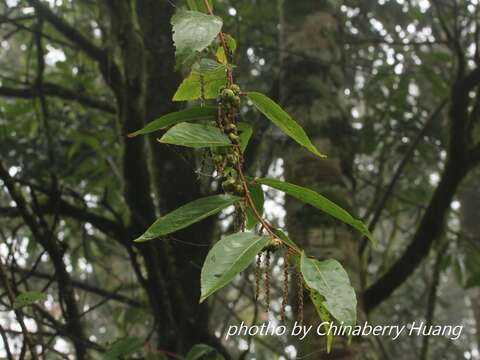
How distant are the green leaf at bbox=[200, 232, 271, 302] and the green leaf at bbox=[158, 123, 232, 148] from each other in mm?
106

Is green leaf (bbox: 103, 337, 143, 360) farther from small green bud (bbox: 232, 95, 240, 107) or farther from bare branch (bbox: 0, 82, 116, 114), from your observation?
bare branch (bbox: 0, 82, 116, 114)

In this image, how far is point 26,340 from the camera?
1050 mm

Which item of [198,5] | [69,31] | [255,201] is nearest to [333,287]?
[255,201]

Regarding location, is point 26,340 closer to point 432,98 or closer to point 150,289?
point 150,289

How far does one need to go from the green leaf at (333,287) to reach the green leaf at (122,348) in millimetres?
718

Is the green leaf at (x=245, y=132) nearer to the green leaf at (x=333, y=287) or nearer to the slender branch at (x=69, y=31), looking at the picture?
the green leaf at (x=333, y=287)

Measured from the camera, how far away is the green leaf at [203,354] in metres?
1.13

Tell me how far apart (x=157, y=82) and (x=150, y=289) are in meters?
0.60

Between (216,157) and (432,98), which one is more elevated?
(432,98)

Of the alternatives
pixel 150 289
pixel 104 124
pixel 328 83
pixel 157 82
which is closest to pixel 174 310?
pixel 150 289

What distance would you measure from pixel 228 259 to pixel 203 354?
0.66 metres

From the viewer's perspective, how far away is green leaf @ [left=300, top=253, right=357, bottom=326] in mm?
542

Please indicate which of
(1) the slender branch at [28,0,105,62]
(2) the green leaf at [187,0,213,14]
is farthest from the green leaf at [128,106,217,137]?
(1) the slender branch at [28,0,105,62]

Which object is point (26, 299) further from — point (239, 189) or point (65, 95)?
point (65, 95)
